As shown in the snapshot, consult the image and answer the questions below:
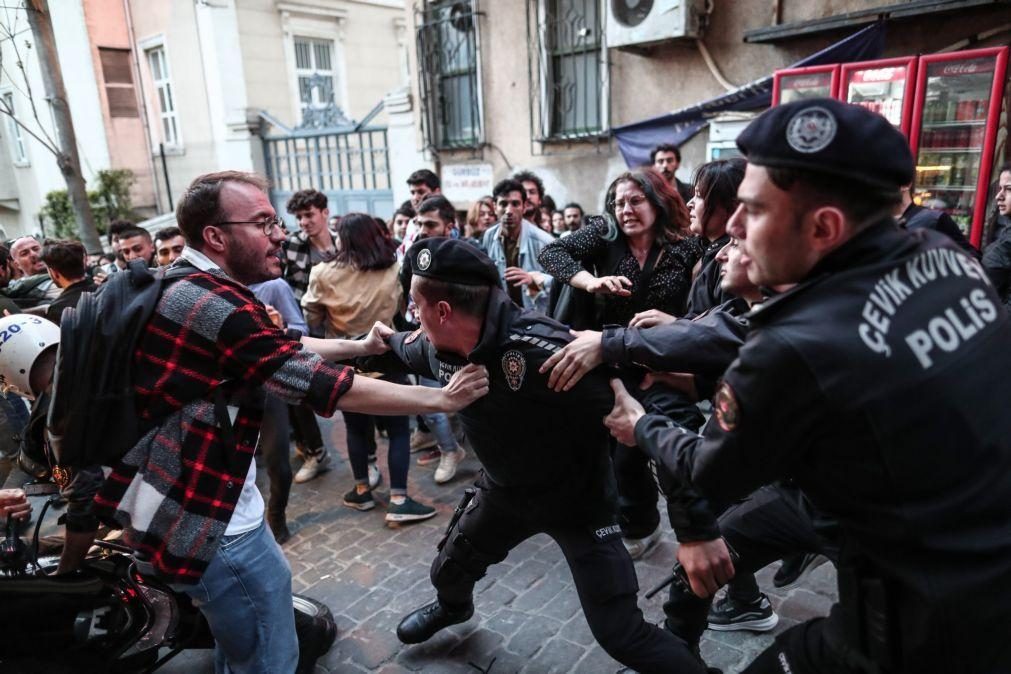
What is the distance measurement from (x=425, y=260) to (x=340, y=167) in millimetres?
10798

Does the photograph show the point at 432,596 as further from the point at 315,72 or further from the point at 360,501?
the point at 315,72

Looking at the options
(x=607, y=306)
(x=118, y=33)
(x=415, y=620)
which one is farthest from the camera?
(x=118, y=33)

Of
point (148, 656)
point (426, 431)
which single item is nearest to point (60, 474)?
point (148, 656)

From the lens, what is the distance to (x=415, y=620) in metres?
3.08

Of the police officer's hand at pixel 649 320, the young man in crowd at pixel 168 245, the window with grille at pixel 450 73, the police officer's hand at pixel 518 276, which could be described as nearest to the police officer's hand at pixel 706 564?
the police officer's hand at pixel 649 320

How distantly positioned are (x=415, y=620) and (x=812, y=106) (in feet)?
8.83

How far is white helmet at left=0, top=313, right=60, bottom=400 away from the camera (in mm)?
2500

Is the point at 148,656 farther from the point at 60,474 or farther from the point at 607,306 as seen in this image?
the point at 607,306

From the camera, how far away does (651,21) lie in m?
7.41

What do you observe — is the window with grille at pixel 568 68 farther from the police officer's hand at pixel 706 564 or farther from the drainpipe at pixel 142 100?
the drainpipe at pixel 142 100

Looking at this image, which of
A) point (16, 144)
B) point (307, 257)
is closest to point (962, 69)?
point (307, 257)

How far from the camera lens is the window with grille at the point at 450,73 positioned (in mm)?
9812

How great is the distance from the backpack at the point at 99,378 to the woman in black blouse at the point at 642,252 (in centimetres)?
A: 217

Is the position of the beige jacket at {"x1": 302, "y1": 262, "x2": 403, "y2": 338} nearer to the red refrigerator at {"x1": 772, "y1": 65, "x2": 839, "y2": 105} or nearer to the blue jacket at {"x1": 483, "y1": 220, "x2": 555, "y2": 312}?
the blue jacket at {"x1": 483, "y1": 220, "x2": 555, "y2": 312}
